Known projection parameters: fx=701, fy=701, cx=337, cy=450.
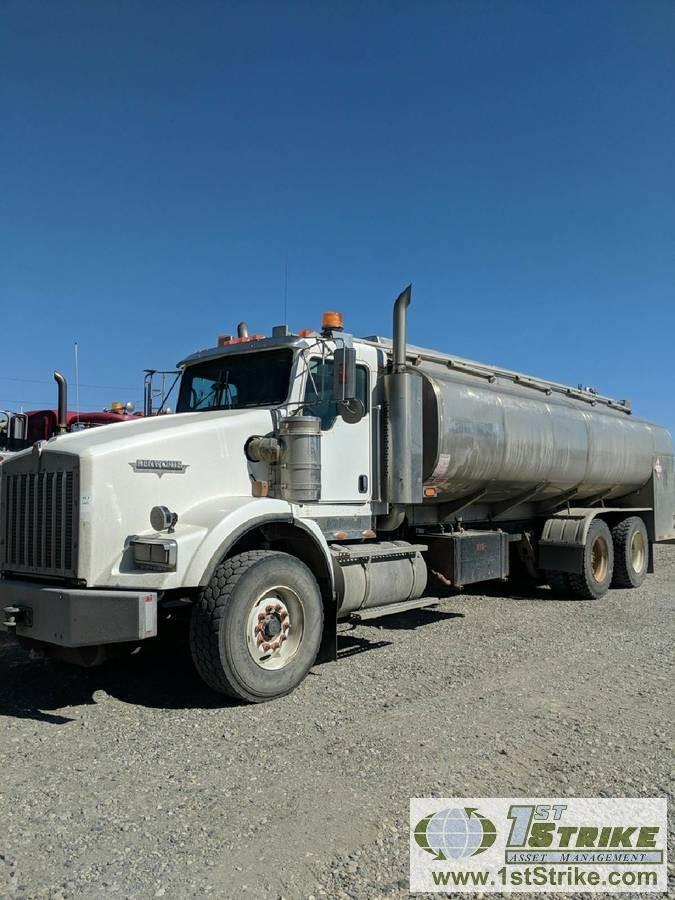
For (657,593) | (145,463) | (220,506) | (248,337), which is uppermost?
(248,337)

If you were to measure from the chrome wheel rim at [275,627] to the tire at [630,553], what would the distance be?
7.44 metres

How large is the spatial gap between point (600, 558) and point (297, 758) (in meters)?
8.05

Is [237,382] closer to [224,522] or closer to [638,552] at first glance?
[224,522]

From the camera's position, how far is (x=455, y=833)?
3.31 metres

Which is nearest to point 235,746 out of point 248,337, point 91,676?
point 91,676

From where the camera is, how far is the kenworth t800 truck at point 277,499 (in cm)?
477

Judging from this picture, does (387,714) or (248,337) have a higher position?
(248,337)

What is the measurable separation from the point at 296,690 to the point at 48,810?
2.26 meters

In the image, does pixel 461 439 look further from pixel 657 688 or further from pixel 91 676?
pixel 91 676

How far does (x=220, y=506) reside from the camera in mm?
5254

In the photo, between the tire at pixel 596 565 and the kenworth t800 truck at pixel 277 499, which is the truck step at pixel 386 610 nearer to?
the kenworth t800 truck at pixel 277 499

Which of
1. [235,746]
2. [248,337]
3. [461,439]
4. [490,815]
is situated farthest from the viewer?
[461,439]

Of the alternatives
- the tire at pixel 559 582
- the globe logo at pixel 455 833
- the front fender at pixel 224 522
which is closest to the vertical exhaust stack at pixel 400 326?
the front fender at pixel 224 522

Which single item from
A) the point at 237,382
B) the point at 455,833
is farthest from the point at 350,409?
the point at 455,833
